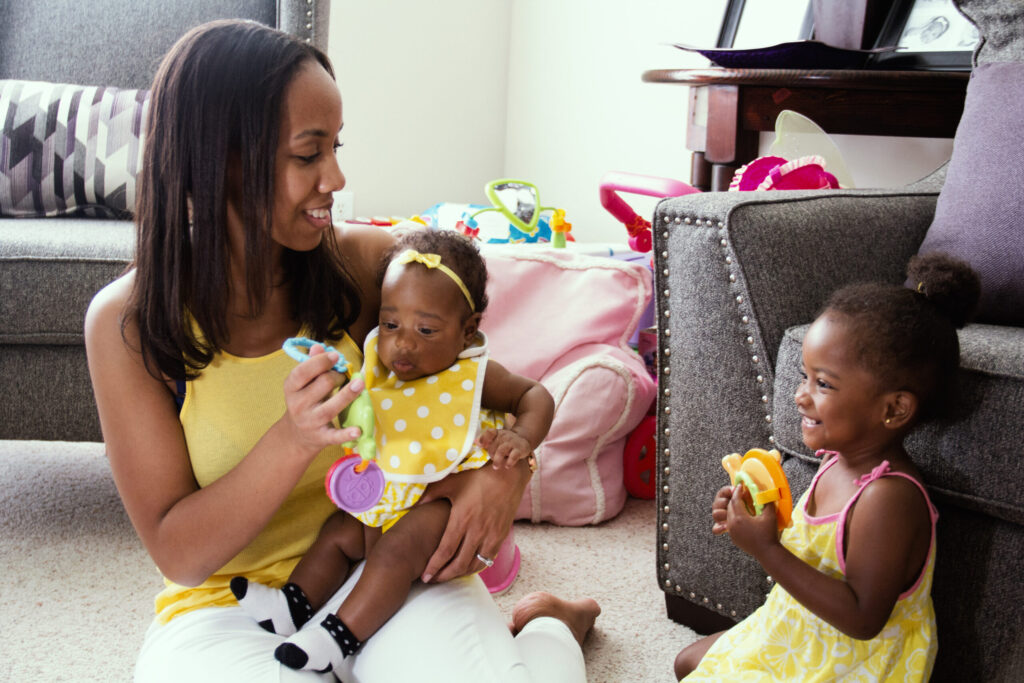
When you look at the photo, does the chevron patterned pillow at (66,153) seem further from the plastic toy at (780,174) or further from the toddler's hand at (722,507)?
the toddler's hand at (722,507)

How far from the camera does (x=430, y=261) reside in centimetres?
117

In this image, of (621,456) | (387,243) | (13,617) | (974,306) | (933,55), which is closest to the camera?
(974,306)

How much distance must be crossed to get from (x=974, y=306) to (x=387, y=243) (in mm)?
773

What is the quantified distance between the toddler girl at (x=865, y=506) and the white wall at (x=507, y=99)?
204cm

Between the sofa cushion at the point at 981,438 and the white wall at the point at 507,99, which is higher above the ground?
the white wall at the point at 507,99

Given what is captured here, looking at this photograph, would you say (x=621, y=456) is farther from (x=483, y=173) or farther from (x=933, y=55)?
(x=483, y=173)

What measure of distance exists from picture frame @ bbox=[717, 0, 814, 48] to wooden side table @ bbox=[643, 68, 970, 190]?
1.98 feet

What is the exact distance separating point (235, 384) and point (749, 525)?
63cm

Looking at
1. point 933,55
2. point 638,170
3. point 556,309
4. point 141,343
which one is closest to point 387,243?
point 141,343

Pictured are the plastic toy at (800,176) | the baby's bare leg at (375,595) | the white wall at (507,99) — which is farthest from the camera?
the white wall at (507,99)

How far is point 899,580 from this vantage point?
1.08 metres

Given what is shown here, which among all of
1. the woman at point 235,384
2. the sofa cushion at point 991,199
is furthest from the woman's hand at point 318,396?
the sofa cushion at point 991,199

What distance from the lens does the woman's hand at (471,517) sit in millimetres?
1122

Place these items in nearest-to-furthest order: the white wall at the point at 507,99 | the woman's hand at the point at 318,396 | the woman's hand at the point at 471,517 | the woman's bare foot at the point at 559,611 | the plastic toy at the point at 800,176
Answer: the woman's hand at the point at 318,396 → the woman's hand at the point at 471,517 → the woman's bare foot at the point at 559,611 → the plastic toy at the point at 800,176 → the white wall at the point at 507,99
